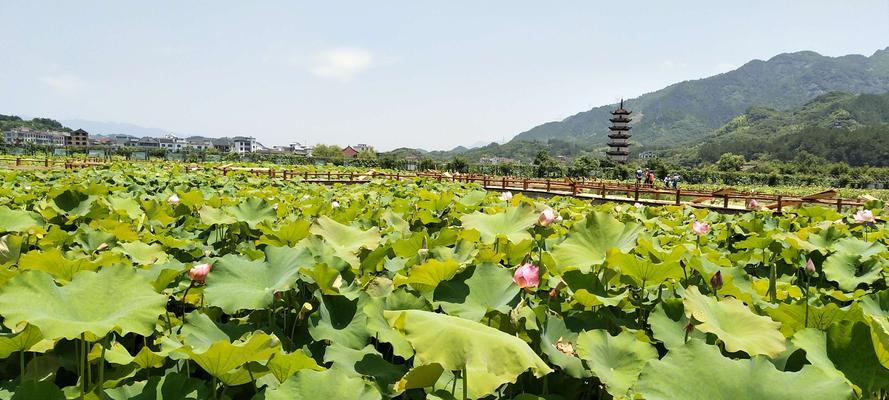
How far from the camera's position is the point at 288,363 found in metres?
0.93

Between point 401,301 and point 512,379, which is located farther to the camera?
point 401,301

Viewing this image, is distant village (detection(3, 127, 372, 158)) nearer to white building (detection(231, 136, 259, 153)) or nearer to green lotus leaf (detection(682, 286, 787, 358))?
white building (detection(231, 136, 259, 153))

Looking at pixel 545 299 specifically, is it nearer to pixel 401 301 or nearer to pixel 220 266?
pixel 401 301

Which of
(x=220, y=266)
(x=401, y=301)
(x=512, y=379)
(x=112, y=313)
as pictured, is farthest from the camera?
(x=220, y=266)

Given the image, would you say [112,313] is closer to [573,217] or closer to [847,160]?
[573,217]

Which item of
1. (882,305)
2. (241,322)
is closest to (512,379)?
(241,322)

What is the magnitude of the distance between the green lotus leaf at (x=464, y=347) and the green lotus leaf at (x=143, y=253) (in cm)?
125

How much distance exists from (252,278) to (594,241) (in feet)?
3.34

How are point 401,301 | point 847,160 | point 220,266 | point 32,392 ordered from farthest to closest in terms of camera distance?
point 847,160 < point 220,266 < point 401,301 < point 32,392

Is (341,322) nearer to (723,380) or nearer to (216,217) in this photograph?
(723,380)

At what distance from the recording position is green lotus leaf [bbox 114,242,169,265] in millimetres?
1703

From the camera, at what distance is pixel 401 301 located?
1.19 metres

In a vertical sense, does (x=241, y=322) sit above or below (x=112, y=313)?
below

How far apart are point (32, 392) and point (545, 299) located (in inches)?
44.4
